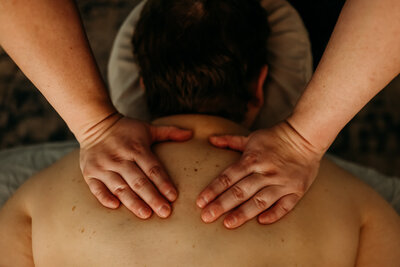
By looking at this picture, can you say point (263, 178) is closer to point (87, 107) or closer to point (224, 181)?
point (224, 181)

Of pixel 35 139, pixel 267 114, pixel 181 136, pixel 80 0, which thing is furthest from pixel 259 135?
pixel 80 0

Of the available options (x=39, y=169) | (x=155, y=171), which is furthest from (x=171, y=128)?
(x=39, y=169)

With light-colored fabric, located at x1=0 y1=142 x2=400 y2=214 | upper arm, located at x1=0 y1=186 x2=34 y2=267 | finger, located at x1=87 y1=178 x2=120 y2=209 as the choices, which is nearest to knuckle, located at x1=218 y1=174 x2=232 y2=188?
finger, located at x1=87 y1=178 x2=120 y2=209

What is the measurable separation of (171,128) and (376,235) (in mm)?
549

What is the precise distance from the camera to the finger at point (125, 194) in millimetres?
736

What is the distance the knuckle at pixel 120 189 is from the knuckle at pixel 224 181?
199 mm

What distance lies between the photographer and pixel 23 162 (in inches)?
52.0

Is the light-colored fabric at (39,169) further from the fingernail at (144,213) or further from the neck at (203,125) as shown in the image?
the fingernail at (144,213)

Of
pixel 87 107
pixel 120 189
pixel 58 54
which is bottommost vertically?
pixel 120 189

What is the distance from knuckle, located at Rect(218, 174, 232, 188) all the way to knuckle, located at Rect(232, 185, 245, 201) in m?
0.02

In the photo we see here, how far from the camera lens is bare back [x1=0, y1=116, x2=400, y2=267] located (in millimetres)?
704

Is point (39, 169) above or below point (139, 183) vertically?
below

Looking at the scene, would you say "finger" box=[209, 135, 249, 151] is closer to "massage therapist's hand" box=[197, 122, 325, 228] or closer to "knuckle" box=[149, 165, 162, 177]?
"massage therapist's hand" box=[197, 122, 325, 228]

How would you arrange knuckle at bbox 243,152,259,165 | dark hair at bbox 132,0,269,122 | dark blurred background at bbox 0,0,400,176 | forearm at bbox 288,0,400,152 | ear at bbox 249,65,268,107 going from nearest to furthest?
forearm at bbox 288,0,400,152 < knuckle at bbox 243,152,259,165 < dark hair at bbox 132,0,269,122 < ear at bbox 249,65,268,107 < dark blurred background at bbox 0,0,400,176
